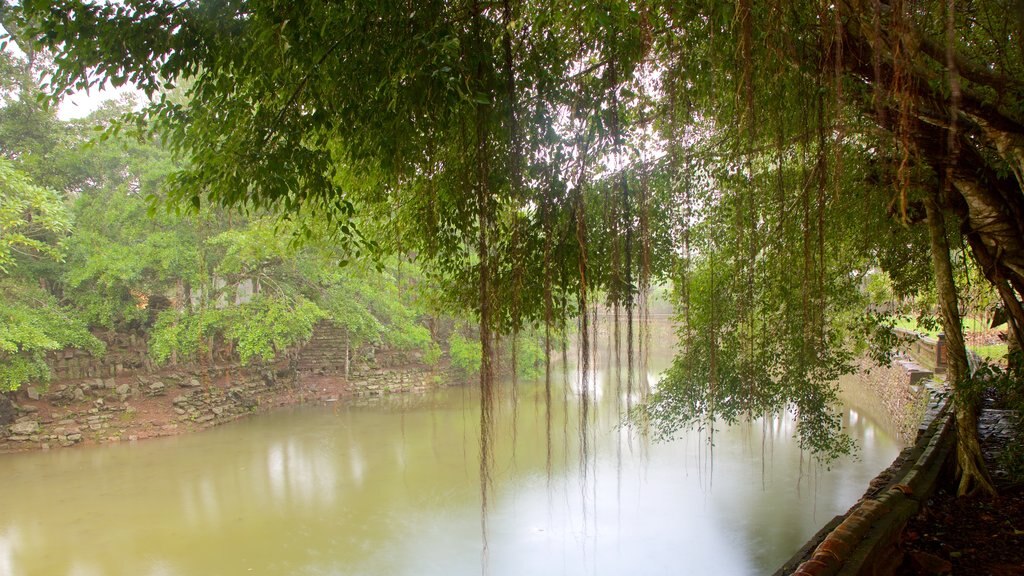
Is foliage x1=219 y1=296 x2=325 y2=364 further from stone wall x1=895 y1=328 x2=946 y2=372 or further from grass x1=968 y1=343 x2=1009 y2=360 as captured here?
grass x1=968 y1=343 x2=1009 y2=360

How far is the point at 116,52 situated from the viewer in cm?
215

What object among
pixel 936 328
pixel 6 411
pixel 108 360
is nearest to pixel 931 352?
pixel 936 328

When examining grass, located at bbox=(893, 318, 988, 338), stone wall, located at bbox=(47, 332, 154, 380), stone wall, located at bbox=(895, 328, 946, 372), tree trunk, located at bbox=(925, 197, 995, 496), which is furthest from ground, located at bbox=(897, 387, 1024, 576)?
stone wall, located at bbox=(47, 332, 154, 380)

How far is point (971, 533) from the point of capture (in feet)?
8.22

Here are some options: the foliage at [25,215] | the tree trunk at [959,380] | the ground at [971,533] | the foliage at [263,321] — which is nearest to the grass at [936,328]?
the tree trunk at [959,380]

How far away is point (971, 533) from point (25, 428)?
10.3 metres

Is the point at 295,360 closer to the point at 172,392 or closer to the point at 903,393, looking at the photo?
the point at 172,392

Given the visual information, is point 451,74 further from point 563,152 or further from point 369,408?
point 369,408

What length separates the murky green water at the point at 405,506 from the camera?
5414 mm

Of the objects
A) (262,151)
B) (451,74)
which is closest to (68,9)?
(262,151)

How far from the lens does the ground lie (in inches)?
84.8

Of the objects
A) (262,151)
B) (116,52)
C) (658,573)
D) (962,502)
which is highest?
(116,52)

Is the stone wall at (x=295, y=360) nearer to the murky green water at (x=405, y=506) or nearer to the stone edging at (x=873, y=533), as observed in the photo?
the murky green water at (x=405, y=506)

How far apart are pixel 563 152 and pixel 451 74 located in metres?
0.80
